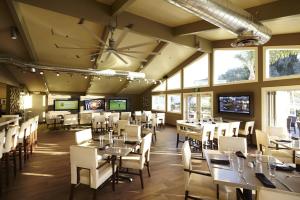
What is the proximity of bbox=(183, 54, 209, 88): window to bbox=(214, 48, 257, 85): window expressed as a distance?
664 millimetres

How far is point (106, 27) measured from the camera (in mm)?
5688

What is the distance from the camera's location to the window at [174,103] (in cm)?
1093

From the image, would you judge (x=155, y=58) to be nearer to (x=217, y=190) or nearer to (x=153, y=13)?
(x=153, y=13)

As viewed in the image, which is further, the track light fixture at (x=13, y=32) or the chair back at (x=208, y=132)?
the track light fixture at (x=13, y=32)

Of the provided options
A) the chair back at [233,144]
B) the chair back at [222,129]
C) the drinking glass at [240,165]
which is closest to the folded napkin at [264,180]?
the drinking glass at [240,165]

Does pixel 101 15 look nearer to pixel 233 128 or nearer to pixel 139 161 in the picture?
pixel 139 161

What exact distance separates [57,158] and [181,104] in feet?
23.4

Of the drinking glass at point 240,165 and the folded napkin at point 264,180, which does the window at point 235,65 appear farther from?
the folded napkin at point 264,180

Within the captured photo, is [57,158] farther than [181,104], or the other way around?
[181,104]

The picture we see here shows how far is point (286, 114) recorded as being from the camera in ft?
20.8

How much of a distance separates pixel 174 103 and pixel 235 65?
4.61m

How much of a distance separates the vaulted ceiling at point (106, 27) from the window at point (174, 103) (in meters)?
2.31

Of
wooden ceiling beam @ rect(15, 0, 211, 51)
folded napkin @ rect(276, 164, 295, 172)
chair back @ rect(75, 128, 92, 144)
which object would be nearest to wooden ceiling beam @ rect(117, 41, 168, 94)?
wooden ceiling beam @ rect(15, 0, 211, 51)

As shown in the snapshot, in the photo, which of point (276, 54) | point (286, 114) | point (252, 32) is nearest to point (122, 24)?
point (252, 32)
